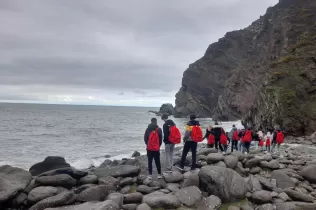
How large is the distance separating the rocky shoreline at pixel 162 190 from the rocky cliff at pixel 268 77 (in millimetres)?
26623

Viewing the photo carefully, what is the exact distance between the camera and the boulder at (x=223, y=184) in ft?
35.4

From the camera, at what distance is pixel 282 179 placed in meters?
13.0

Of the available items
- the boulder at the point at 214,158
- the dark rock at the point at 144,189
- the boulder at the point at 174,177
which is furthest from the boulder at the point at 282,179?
the dark rock at the point at 144,189

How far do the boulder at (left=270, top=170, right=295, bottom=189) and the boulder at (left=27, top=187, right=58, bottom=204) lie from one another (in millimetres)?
9362

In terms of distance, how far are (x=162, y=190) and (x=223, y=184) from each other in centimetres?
233

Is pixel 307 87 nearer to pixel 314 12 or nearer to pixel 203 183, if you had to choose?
pixel 314 12

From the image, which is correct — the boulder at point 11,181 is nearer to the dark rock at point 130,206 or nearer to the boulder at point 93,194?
the boulder at point 93,194

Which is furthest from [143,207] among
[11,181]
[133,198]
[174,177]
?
[11,181]

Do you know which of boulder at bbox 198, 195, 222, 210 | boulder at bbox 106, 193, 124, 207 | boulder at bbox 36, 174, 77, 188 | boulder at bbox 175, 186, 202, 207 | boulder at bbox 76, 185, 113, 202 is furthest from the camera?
boulder at bbox 36, 174, 77, 188

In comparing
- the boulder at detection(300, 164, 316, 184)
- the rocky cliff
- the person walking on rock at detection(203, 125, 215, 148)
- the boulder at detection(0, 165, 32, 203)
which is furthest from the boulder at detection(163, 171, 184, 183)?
the rocky cliff

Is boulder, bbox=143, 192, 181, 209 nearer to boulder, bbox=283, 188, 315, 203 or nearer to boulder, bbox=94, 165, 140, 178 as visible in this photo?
boulder, bbox=94, 165, 140, 178

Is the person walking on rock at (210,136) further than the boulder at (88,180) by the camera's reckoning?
Yes

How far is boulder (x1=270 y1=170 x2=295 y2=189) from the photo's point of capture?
12648 millimetres

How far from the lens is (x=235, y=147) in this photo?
23094 millimetres
